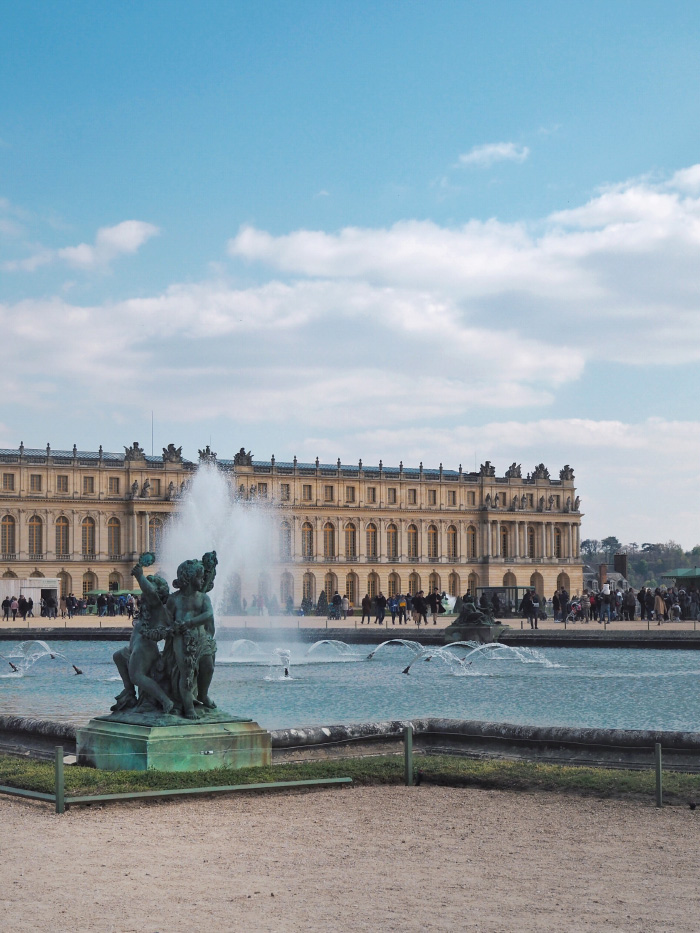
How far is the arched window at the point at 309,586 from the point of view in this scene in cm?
9681

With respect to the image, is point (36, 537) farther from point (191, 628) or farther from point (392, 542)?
point (191, 628)

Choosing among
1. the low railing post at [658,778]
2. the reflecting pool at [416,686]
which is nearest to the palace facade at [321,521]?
the reflecting pool at [416,686]

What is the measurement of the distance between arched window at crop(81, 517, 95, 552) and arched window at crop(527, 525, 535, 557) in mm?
37789

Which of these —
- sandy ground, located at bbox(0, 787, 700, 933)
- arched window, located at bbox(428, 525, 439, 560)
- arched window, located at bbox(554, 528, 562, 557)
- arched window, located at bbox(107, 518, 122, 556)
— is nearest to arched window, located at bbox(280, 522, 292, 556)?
arched window, located at bbox(107, 518, 122, 556)

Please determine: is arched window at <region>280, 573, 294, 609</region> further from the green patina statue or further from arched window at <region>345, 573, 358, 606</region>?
the green patina statue

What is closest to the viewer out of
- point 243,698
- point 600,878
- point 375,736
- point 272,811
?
point 600,878

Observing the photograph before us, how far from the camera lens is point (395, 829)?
7.46 meters

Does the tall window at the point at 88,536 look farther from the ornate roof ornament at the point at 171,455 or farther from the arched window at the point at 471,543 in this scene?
the arched window at the point at 471,543

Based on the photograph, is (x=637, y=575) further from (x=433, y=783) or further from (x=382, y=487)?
(x=433, y=783)

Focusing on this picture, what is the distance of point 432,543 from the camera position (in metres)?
103

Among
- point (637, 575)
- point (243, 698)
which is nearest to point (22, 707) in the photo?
point (243, 698)

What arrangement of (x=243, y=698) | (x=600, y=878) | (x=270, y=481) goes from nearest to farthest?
(x=600, y=878)
(x=243, y=698)
(x=270, y=481)

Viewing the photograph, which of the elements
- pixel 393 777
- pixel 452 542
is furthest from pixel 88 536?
pixel 393 777

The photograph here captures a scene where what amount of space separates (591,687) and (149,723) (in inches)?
455
